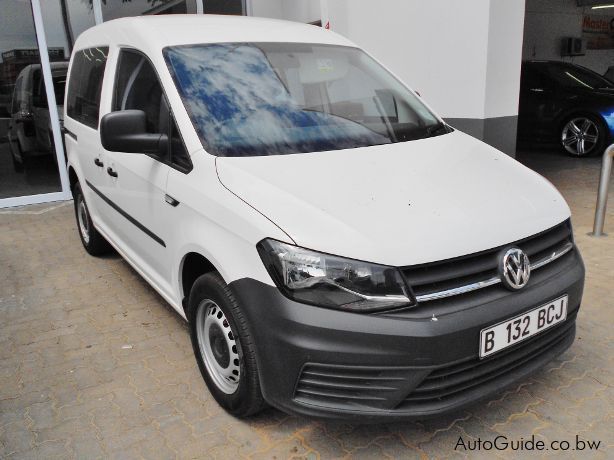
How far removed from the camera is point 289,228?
6.93 feet

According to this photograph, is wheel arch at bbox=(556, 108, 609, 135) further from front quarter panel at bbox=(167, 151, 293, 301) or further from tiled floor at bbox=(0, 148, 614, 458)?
front quarter panel at bbox=(167, 151, 293, 301)

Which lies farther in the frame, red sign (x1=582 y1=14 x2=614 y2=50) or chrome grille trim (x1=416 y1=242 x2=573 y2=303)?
red sign (x1=582 y1=14 x2=614 y2=50)

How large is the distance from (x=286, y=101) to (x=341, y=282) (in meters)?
1.26

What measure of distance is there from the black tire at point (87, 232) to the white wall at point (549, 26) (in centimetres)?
1220

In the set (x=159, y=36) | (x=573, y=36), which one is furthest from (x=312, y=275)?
(x=573, y=36)

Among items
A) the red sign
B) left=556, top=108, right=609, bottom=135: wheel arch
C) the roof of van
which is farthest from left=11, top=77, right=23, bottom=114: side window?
the red sign

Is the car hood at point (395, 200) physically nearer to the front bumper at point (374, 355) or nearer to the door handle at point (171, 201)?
the front bumper at point (374, 355)

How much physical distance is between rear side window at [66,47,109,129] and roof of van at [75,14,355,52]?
292 mm

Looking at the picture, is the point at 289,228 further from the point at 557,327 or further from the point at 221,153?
the point at 557,327

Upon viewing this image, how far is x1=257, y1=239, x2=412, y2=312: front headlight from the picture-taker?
2.05m

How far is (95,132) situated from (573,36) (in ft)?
46.0

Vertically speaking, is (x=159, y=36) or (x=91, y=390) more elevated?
(x=159, y=36)

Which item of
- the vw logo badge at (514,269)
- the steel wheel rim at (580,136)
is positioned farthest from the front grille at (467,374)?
the steel wheel rim at (580,136)

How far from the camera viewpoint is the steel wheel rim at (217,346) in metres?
2.50
